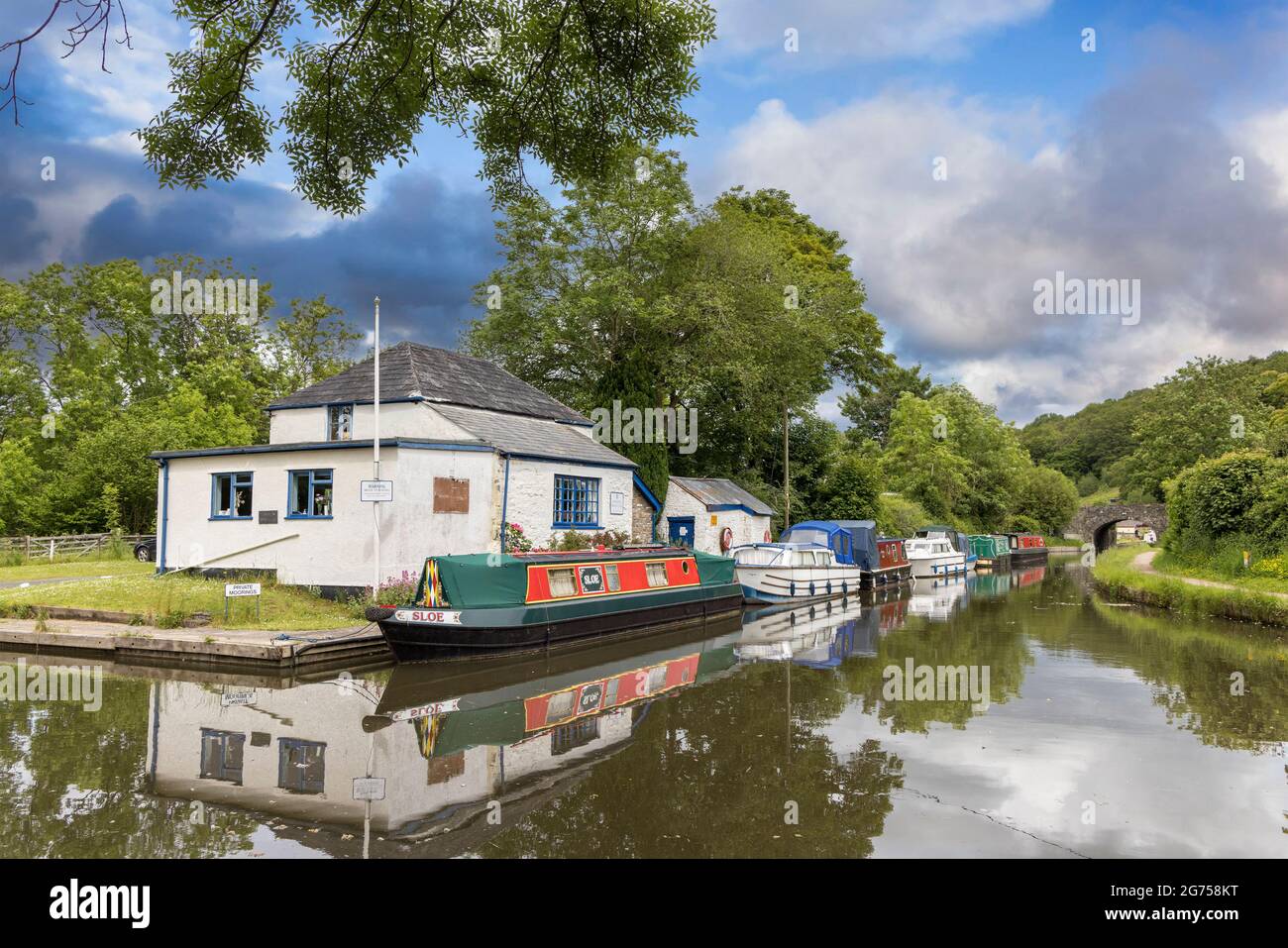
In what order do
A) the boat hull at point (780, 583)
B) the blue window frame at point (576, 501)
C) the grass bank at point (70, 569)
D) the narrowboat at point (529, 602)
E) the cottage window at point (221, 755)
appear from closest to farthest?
the cottage window at point (221, 755)
the narrowboat at point (529, 602)
the blue window frame at point (576, 501)
the grass bank at point (70, 569)
the boat hull at point (780, 583)

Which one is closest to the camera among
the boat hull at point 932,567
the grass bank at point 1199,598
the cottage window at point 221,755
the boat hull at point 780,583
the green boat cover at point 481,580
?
the cottage window at point 221,755

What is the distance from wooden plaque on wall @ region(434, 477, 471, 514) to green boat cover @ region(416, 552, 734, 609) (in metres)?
2.75

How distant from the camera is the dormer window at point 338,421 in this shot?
20891 millimetres

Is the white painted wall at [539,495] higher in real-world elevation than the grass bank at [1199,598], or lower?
higher

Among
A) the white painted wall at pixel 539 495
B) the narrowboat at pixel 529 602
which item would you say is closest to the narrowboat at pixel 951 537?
the white painted wall at pixel 539 495

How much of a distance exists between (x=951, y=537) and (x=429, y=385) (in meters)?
31.8

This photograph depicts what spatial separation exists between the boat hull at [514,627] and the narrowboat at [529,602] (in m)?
0.02

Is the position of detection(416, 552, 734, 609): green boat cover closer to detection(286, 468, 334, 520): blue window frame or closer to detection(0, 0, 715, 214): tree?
detection(286, 468, 334, 520): blue window frame

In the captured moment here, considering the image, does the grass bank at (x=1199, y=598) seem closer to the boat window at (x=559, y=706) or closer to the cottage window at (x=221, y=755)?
the boat window at (x=559, y=706)

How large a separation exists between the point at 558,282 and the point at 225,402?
1759 centimetres

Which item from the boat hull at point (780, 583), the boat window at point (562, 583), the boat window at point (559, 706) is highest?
the boat window at point (562, 583)

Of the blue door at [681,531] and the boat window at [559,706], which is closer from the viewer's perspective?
the boat window at [559,706]

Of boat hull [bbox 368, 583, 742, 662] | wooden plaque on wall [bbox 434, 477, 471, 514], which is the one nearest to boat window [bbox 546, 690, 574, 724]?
boat hull [bbox 368, 583, 742, 662]

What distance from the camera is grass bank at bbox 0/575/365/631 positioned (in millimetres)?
15094
